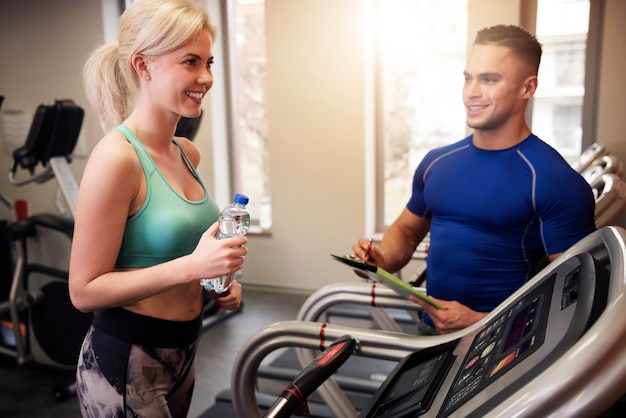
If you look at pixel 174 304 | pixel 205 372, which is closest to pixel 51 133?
pixel 205 372

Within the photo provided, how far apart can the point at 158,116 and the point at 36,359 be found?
2482 mm

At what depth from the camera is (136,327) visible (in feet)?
3.82

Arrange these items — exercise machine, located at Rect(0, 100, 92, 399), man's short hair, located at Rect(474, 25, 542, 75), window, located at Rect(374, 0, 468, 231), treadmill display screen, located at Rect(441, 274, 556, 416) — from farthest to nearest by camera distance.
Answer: window, located at Rect(374, 0, 468, 231), exercise machine, located at Rect(0, 100, 92, 399), man's short hair, located at Rect(474, 25, 542, 75), treadmill display screen, located at Rect(441, 274, 556, 416)

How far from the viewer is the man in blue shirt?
128cm

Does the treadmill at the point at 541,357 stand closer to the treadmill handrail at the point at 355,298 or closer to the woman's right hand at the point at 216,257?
the woman's right hand at the point at 216,257

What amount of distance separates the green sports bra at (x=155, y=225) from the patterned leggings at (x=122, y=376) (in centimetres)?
13

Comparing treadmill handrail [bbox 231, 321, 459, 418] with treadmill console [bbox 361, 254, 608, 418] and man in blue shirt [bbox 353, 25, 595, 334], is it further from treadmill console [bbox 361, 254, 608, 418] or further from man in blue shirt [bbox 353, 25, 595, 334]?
man in blue shirt [bbox 353, 25, 595, 334]

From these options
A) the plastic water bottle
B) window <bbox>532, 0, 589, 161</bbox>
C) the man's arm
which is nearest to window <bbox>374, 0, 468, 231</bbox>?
window <bbox>532, 0, 589, 161</bbox>

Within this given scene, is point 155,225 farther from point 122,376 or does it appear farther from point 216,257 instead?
point 122,376

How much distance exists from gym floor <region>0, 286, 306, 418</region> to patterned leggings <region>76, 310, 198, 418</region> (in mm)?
1477

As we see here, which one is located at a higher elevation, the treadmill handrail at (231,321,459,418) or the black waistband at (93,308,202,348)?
the black waistband at (93,308,202,348)

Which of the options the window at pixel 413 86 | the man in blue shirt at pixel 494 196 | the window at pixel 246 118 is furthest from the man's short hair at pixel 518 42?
the window at pixel 246 118

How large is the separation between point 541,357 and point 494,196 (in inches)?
35.4

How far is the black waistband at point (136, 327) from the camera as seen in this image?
116 cm
